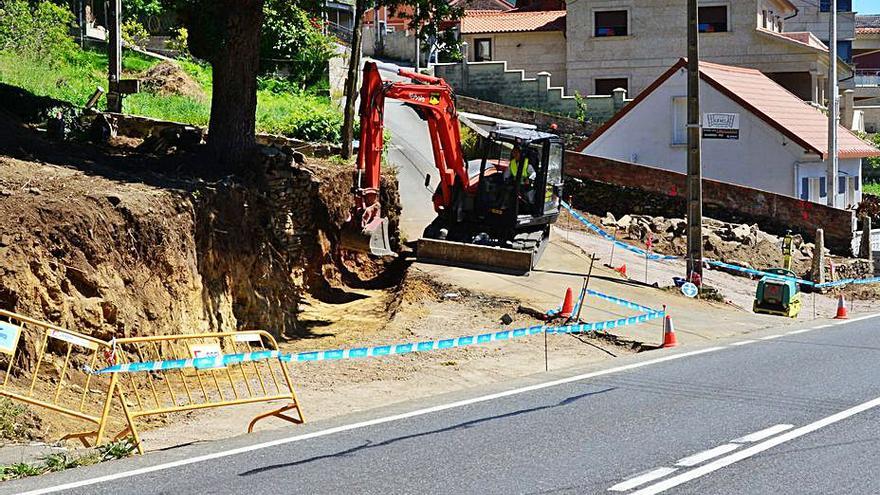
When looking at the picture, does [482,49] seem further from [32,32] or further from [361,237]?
[361,237]

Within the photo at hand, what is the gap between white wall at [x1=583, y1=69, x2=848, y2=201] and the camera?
40531mm

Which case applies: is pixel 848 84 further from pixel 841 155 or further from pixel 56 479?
pixel 56 479

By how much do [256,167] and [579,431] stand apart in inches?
472

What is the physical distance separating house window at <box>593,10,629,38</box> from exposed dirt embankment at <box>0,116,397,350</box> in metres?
29.7

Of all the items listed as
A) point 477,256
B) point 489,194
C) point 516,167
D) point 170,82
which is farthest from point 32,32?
point 477,256

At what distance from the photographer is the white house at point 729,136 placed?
40469mm

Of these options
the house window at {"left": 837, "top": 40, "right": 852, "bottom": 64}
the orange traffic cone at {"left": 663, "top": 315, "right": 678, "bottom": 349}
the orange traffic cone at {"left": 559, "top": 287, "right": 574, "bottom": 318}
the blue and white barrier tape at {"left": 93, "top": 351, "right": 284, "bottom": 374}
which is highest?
the house window at {"left": 837, "top": 40, "right": 852, "bottom": 64}

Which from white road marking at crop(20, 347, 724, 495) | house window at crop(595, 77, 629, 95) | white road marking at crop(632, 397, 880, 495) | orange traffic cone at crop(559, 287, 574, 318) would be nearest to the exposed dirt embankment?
white road marking at crop(20, 347, 724, 495)

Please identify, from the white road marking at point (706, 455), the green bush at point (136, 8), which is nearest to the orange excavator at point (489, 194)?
the white road marking at point (706, 455)

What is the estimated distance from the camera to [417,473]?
9.52 meters

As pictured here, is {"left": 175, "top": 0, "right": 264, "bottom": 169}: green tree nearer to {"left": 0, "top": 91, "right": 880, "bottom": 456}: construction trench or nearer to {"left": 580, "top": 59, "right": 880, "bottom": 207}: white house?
{"left": 0, "top": 91, "right": 880, "bottom": 456}: construction trench

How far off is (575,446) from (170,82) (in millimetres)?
26984

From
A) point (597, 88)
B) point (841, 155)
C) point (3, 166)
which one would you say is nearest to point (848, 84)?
point (597, 88)

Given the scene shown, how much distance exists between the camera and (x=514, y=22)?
2180 inches
